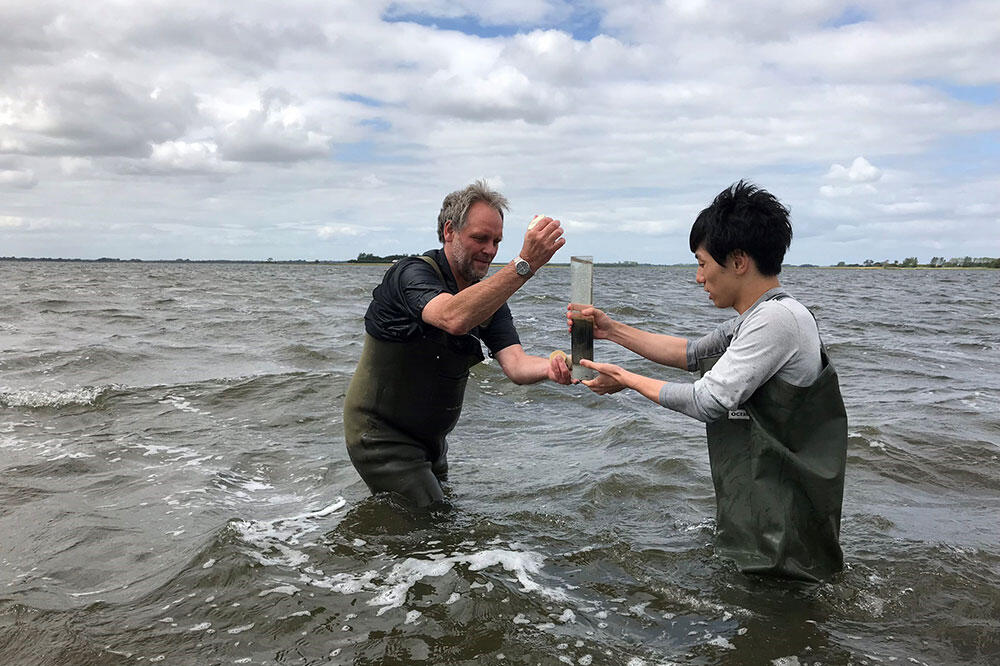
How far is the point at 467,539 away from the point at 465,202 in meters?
2.29

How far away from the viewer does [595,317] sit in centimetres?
474

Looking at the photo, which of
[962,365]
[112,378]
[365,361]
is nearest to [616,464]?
[365,361]

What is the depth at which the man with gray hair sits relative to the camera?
470cm

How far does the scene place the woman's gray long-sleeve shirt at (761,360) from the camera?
140 inches

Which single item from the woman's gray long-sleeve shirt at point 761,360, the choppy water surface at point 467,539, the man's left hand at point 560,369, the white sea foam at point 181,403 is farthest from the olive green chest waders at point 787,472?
the white sea foam at point 181,403

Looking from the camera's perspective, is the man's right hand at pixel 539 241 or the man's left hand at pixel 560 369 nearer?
the man's right hand at pixel 539 241

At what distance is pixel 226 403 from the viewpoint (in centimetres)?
1013

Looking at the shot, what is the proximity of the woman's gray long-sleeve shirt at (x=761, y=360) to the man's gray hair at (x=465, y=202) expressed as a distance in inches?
72.6

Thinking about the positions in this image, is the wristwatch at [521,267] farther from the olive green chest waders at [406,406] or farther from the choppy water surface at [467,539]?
→ the choppy water surface at [467,539]

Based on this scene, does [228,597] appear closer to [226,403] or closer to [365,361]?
[365,361]

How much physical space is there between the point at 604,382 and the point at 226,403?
7.42 m

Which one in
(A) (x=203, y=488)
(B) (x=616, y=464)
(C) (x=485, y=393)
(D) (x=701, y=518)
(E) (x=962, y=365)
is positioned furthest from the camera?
(E) (x=962, y=365)

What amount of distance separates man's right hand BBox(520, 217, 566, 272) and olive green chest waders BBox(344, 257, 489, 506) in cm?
92

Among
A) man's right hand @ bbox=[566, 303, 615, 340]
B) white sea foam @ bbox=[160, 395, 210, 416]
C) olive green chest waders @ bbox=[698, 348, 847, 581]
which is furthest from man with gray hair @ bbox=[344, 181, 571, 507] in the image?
white sea foam @ bbox=[160, 395, 210, 416]
